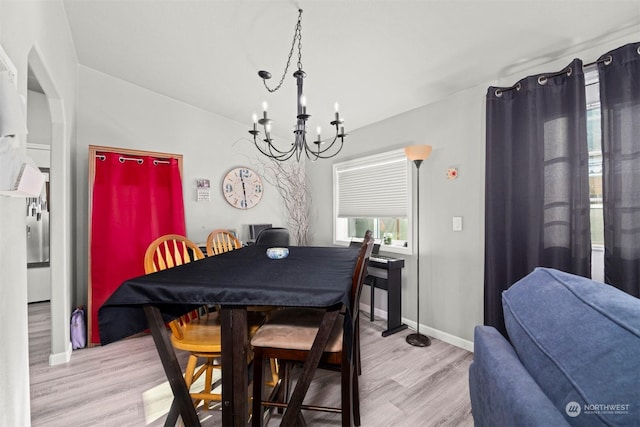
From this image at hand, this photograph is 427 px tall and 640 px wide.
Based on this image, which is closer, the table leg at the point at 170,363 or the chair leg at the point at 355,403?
the table leg at the point at 170,363

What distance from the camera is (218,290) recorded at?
108cm

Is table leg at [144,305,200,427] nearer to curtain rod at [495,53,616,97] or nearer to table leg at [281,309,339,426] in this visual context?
table leg at [281,309,339,426]

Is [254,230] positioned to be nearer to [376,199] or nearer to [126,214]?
[126,214]

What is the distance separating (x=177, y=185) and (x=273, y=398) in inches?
98.8

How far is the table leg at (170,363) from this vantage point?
47.7 inches

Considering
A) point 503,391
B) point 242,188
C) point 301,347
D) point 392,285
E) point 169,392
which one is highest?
point 242,188

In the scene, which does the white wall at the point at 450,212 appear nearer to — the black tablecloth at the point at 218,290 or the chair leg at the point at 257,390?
the black tablecloth at the point at 218,290

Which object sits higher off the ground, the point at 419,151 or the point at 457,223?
the point at 419,151

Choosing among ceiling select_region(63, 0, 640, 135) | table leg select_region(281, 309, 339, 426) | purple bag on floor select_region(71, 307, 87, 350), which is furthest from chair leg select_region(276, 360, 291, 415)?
ceiling select_region(63, 0, 640, 135)

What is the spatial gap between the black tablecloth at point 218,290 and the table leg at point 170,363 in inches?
2.3

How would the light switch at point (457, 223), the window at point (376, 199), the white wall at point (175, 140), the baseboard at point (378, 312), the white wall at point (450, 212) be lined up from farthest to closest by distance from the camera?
the baseboard at point (378, 312) → the window at point (376, 199) → the white wall at point (175, 140) → the light switch at point (457, 223) → the white wall at point (450, 212)

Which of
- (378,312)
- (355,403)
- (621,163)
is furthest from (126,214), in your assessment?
(621,163)

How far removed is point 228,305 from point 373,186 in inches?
101

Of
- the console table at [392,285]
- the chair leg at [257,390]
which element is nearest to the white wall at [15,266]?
the chair leg at [257,390]
